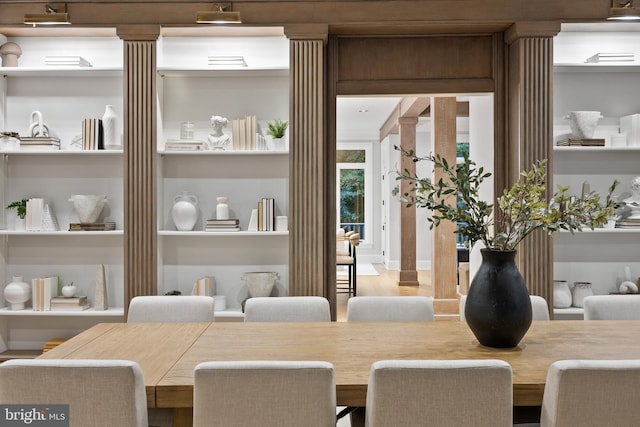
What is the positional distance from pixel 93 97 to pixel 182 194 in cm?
98

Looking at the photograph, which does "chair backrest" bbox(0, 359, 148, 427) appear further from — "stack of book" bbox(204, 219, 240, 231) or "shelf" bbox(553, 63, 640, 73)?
"shelf" bbox(553, 63, 640, 73)

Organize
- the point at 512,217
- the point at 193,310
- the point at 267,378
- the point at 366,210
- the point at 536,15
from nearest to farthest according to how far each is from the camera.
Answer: the point at 267,378
the point at 512,217
the point at 193,310
the point at 536,15
the point at 366,210

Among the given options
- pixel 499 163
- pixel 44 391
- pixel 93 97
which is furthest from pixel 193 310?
pixel 499 163

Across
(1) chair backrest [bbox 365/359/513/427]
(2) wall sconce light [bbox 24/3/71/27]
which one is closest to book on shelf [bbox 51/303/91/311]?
(2) wall sconce light [bbox 24/3/71/27]

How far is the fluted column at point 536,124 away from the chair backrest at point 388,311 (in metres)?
1.33

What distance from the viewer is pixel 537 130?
12.3 ft

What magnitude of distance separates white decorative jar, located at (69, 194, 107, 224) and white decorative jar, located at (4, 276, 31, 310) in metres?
0.60

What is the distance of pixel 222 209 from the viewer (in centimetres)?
391

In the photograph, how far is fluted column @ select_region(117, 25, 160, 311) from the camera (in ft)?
12.4

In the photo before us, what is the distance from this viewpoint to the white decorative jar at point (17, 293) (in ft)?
12.7

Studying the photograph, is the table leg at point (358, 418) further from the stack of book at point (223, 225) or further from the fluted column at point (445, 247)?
the fluted column at point (445, 247)

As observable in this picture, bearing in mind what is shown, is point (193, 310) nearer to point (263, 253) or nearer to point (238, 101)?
point (263, 253)

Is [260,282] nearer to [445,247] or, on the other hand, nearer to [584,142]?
[584,142]

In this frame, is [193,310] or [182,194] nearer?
[193,310]
